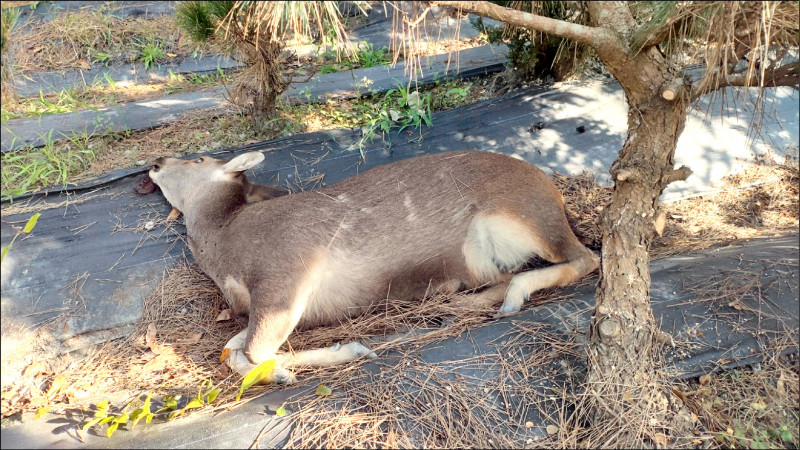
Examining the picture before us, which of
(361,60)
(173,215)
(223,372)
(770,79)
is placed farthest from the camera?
(361,60)

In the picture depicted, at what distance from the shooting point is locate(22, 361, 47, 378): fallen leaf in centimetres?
371

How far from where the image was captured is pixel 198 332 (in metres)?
4.23

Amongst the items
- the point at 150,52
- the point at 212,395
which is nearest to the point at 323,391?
the point at 212,395

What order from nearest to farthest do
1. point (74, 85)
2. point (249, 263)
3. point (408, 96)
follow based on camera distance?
point (249, 263)
point (408, 96)
point (74, 85)

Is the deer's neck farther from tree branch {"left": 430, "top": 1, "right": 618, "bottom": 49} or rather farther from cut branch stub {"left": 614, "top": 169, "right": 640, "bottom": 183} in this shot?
cut branch stub {"left": 614, "top": 169, "right": 640, "bottom": 183}

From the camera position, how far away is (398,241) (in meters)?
4.18

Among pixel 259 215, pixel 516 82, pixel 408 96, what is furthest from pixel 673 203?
pixel 259 215

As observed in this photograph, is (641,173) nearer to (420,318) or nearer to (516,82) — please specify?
(420,318)

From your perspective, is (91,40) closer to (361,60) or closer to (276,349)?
(361,60)

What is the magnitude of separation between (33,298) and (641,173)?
4.02m

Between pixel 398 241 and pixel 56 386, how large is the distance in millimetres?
2287

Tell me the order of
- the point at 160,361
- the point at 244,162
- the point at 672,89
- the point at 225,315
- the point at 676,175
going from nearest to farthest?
the point at 672,89 → the point at 676,175 → the point at 160,361 → the point at 225,315 → the point at 244,162

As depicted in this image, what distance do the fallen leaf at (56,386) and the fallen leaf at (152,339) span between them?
54 cm

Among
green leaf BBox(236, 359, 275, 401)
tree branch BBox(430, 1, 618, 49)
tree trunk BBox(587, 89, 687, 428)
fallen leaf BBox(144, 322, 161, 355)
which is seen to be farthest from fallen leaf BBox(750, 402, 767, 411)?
fallen leaf BBox(144, 322, 161, 355)
